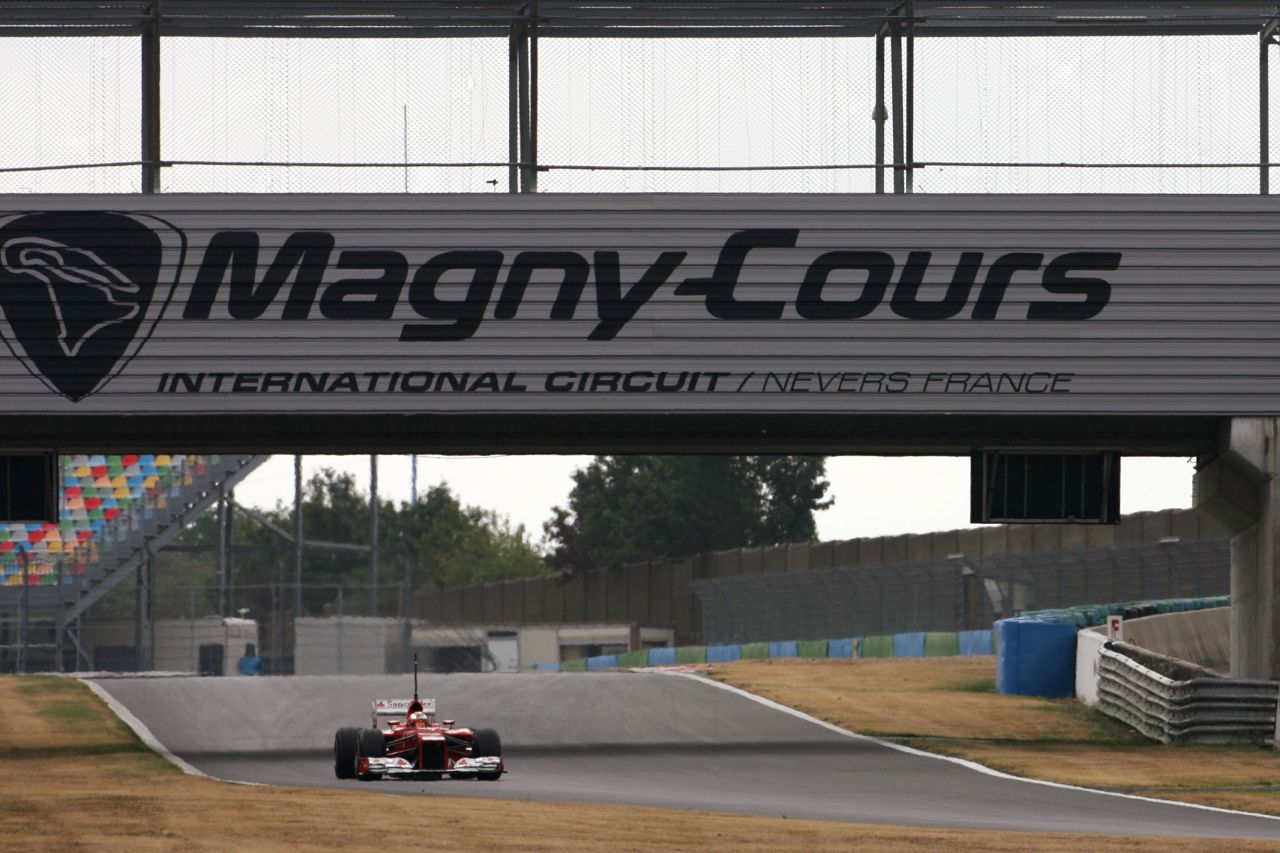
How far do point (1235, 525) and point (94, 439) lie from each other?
46.0ft

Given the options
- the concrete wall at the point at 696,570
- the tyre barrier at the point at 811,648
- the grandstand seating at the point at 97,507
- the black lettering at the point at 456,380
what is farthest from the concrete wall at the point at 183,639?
the black lettering at the point at 456,380

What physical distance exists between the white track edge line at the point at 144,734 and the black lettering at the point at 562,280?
6174mm

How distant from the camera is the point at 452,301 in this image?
23.9 m

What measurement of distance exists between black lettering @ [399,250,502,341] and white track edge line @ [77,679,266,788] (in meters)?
5.40

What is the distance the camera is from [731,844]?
13.0m

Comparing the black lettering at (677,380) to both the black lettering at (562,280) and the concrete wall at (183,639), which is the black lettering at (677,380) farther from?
the concrete wall at (183,639)

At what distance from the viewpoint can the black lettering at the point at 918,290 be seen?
945 inches

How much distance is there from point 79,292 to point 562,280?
552 centimetres

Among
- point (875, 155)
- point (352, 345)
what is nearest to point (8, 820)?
point (352, 345)

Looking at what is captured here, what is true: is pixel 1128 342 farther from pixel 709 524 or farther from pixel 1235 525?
pixel 709 524

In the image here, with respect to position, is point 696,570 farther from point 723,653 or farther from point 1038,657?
point 1038,657

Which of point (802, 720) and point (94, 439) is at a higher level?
point (94, 439)

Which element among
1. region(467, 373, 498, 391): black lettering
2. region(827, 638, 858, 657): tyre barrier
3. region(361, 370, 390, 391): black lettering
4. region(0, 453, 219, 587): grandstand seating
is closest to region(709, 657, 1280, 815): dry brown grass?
region(827, 638, 858, 657): tyre barrier

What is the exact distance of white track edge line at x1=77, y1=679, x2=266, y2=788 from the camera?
20.4m
